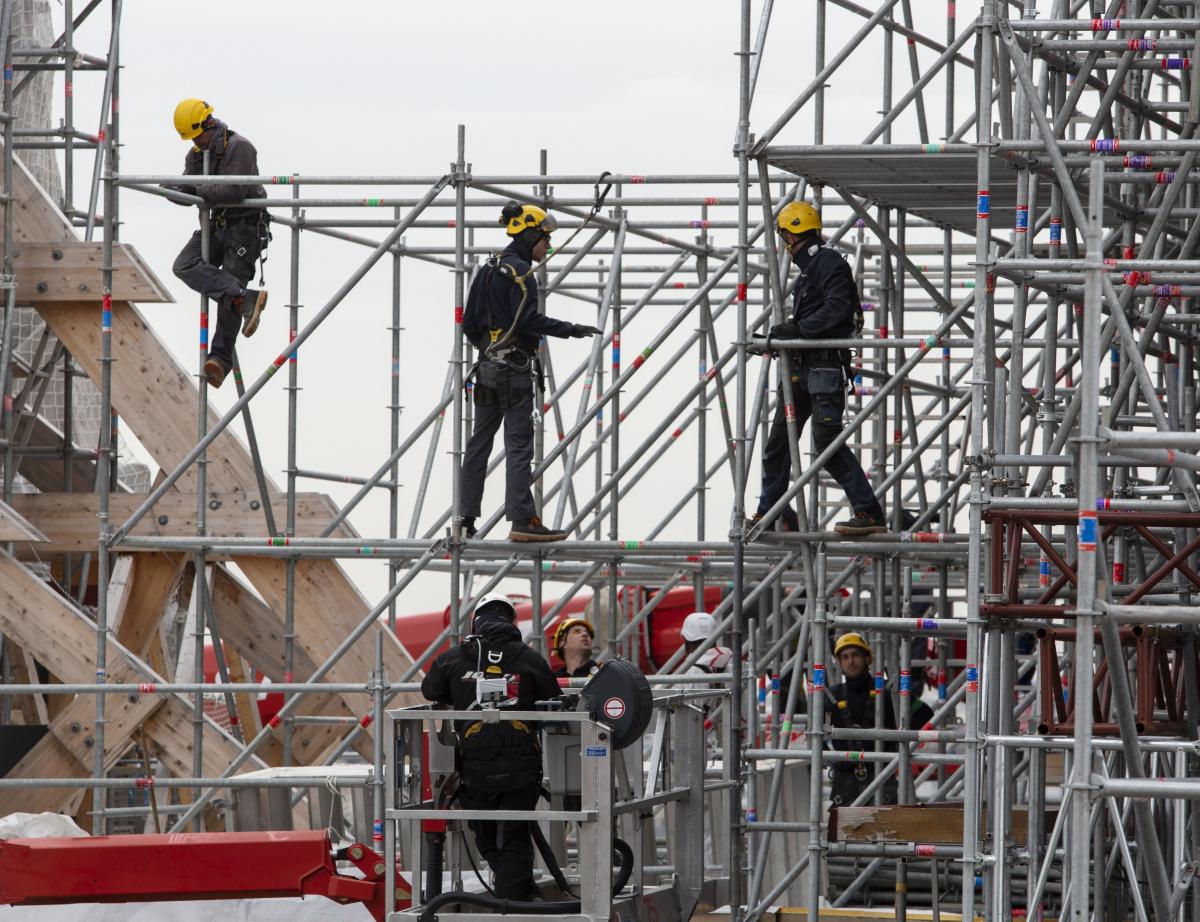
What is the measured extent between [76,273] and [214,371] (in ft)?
4.80

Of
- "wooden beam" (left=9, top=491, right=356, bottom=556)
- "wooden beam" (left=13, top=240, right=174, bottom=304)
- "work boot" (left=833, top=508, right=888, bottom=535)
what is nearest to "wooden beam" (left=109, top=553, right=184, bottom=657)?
"wooden beam" (left=9, top=491, right=356, bottom=556)

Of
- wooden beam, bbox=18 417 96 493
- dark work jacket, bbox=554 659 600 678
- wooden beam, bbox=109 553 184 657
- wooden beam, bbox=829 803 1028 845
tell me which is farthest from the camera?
wooden beam, bbox=18 417 96 493

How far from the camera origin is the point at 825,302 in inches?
526

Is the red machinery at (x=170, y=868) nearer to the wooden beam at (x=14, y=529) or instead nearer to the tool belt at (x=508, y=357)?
the tool belt at (x=508, y=357)

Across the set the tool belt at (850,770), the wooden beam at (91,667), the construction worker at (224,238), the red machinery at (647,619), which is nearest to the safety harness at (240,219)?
the construction worker at (224,238)

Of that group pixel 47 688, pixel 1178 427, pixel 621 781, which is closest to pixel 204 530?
pixel 47 688

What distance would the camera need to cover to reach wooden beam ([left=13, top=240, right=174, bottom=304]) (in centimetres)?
1645

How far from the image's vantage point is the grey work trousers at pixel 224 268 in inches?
635

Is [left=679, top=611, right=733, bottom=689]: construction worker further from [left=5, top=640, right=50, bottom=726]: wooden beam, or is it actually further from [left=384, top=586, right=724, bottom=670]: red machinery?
[left=384, top=586, right=724, bottom=670]: red machinery

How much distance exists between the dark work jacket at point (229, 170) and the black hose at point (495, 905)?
6690 millimetres

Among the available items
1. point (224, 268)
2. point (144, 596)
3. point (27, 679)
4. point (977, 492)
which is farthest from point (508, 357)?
point (27, 679)

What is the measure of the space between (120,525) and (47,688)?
221 cm

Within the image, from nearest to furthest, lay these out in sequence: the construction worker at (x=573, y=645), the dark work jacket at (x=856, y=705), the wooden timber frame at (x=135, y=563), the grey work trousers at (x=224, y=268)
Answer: the construction worker at (x=573, y=645) → the wooden timber frame at (x=135, y=563) → the grey work trousers at (x=224, y=268) → the dark work jacket at (x=856, y=705)

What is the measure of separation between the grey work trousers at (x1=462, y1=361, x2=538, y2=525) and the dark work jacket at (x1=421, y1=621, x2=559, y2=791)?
3.32 m
